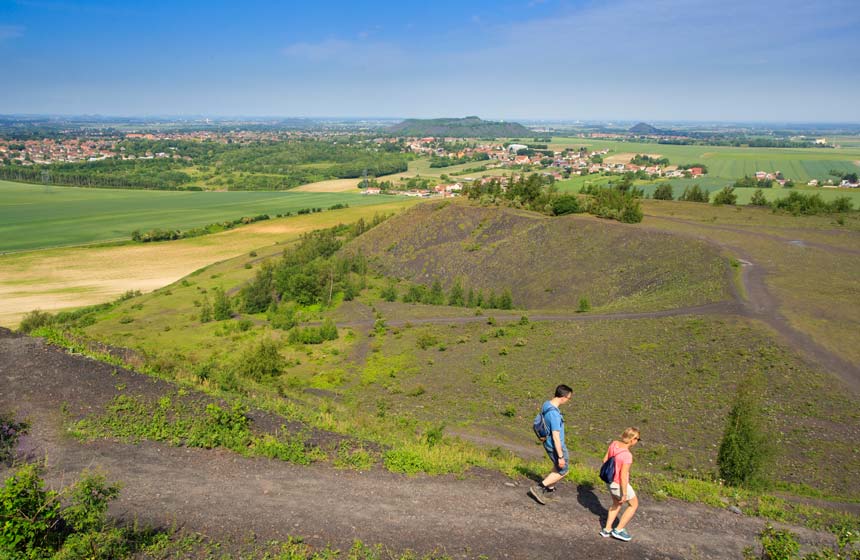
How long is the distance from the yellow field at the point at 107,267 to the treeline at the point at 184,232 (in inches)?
121

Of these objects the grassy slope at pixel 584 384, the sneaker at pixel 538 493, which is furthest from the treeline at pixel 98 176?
the sneaker at pixel 538 493

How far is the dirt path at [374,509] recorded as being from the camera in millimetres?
8797

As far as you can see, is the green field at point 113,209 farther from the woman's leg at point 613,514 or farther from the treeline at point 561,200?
the woman's leg at point 613,514

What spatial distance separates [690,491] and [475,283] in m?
44.7

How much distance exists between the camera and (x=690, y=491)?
11148 mm

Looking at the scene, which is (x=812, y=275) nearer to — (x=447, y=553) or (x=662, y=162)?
(x=447, y=553)

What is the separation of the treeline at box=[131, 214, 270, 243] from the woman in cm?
9914

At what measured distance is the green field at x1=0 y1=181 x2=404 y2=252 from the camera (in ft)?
303

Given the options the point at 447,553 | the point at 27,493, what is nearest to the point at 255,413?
the point at 27,493

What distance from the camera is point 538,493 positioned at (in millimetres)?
10070

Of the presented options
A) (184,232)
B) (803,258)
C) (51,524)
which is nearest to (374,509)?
(51,524)

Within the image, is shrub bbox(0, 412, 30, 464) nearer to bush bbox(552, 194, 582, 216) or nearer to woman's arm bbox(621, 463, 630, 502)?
woman's arm bbox(621, 463, 630, 502)

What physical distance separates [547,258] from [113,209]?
110 metres

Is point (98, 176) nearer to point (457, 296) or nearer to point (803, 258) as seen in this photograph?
point (457, 296)
